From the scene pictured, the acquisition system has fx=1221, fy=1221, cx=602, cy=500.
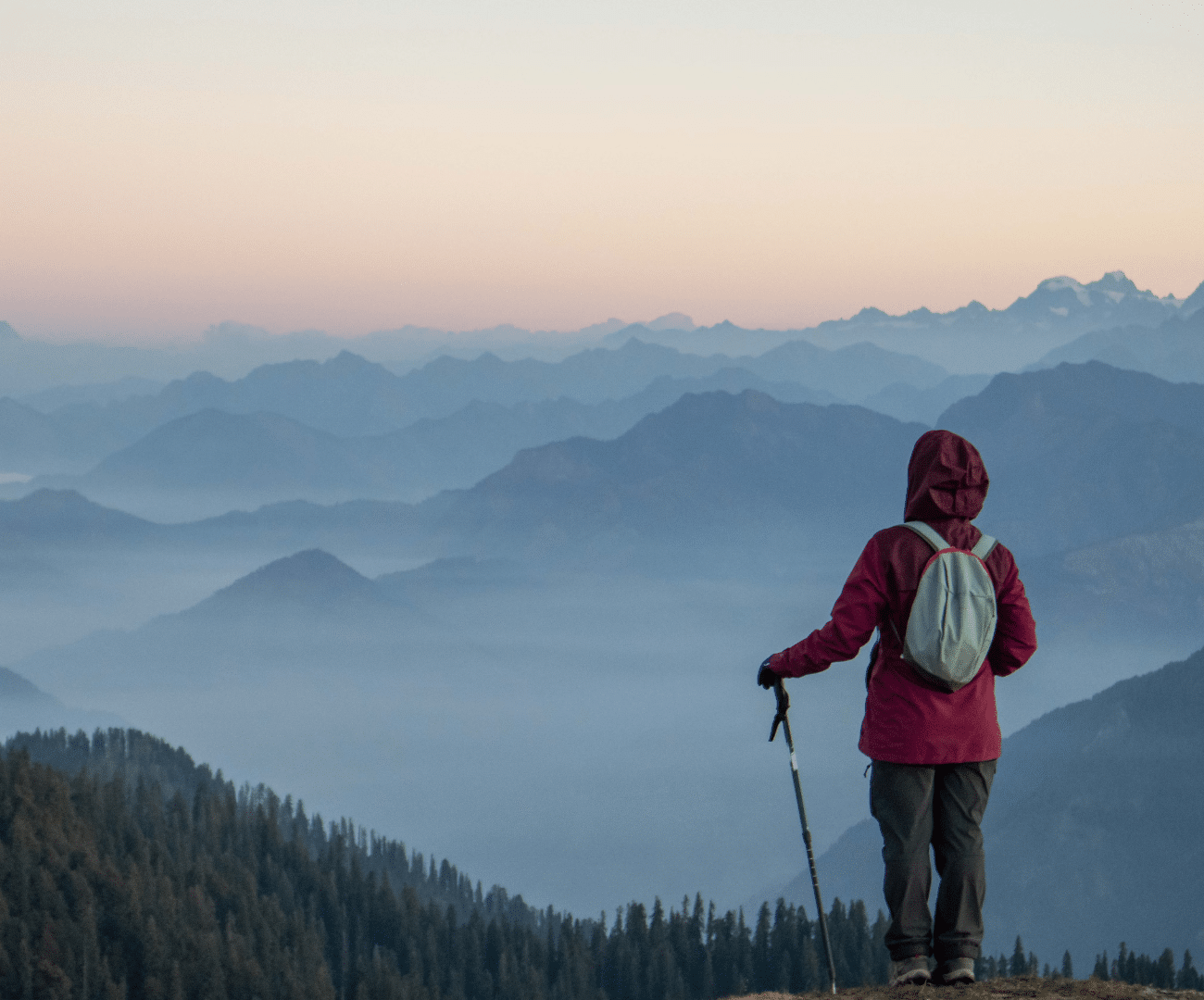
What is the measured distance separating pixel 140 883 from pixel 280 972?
17.4 m

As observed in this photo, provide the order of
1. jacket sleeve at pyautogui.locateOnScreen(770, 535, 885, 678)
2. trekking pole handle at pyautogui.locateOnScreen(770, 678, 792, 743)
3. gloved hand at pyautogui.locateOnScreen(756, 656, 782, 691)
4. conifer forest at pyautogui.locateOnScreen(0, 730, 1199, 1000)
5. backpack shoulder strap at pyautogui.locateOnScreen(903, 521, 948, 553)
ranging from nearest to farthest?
jacket sleeve at pyautogui.locateOnScreen(770, 535, 885, 678) → backpack shoulder strap at pyautogui.locateOnScreen(903, 521, 948, 553) → gloved hand at pyautogui.locateOnScreen(756, 656, 782, 691) → trekking pole handle at pyautogui.locateOnScreen(770, 678, 792, 743) → conifer forest at pyautogui.locateOnScreen(0, 730, 1199, 1000)

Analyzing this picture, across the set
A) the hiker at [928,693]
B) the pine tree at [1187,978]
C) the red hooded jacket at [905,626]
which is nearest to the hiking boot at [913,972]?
the hiker at [928,693]

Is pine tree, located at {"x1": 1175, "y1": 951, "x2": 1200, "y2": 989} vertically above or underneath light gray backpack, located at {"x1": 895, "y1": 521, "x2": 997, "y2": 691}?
underneath

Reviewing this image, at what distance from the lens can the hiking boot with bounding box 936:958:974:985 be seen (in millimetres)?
12359

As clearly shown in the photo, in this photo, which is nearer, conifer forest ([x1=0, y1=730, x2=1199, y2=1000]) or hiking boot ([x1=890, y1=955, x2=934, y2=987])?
hiking boot ([x1=890, y1=955, x2=934, y2=987])

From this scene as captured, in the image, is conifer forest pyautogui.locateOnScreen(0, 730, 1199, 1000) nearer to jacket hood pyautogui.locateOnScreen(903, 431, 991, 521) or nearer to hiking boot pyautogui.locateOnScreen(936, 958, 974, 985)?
hiking boot pyautogui.locateOnScreen(936, 958, 974, 985)

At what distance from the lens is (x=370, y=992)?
119875 millimetres

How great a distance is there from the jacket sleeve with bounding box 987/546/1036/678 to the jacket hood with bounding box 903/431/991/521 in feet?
2.29

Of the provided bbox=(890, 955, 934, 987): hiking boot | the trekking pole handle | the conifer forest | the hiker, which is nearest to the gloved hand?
the trekking pole handle

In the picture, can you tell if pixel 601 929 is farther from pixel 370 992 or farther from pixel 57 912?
pixel 57 912

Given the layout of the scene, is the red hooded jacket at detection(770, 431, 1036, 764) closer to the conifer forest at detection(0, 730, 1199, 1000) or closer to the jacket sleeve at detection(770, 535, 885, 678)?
the jacket sleeve at detection(770, 535, 885, 678)

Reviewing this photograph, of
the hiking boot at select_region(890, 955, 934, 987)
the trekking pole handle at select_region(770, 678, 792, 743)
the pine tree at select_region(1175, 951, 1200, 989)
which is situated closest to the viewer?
the hiking boot at select_region(890, 955, 934, 987)

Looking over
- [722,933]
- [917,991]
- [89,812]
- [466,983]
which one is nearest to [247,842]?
[89,812]

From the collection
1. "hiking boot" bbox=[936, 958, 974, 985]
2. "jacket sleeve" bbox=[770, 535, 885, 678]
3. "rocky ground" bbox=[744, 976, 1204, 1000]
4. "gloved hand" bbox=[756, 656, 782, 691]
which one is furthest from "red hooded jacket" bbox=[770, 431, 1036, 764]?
"rocky ground" bbox=[744, 976, 1204, 1000]
